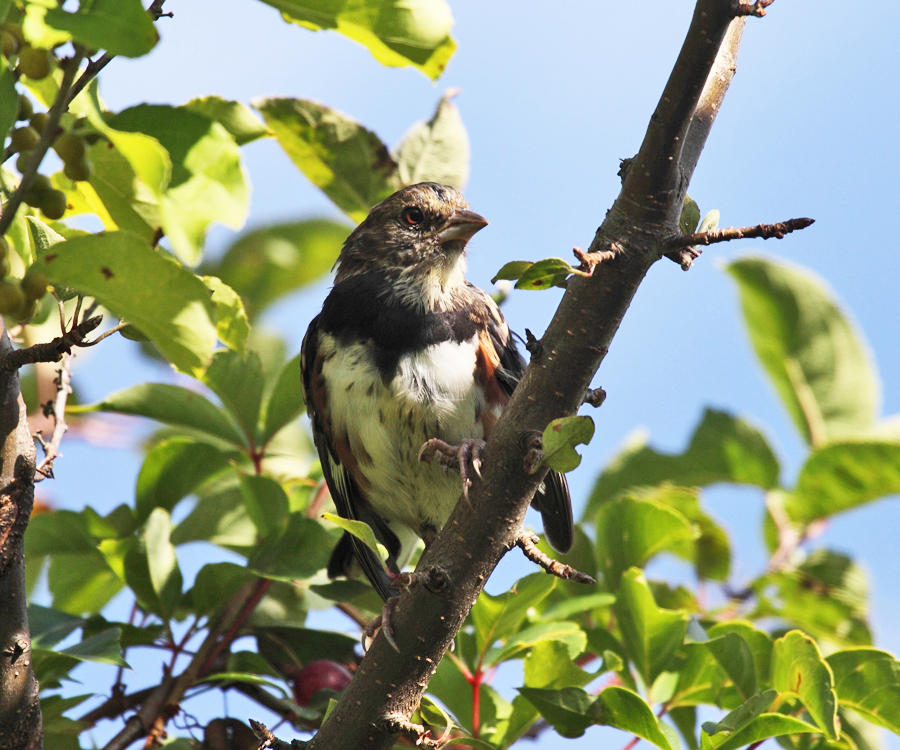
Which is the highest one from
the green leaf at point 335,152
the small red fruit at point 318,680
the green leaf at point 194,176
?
the green leaf at point 335,152

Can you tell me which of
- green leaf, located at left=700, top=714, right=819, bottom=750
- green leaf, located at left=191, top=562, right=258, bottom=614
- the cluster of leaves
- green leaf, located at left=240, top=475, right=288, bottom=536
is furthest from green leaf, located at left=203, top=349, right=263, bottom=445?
green leaf, located at left=700, top=714, right=819, bottom=750

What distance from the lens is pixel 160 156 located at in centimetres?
133

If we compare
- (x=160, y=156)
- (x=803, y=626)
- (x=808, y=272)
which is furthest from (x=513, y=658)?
(x=160, y=156)

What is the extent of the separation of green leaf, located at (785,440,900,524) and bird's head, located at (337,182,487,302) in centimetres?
136

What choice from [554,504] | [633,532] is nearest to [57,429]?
[554,504]

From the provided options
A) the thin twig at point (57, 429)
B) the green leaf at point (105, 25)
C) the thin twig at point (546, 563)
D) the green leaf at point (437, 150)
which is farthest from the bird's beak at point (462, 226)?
the green leaf at point (105, 25)

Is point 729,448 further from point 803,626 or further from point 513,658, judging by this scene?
point 513,658

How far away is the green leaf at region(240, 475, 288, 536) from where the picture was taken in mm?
3004

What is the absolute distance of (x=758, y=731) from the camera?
2.27 meters

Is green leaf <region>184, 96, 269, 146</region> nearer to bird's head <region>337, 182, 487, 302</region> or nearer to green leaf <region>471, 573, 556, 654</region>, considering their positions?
green leaf <region>471, 573, 556, 654</region>

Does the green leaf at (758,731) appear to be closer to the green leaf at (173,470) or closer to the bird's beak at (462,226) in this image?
the green leaf at (173,470)

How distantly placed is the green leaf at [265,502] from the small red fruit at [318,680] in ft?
1.34

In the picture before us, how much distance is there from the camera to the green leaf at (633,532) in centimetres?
301

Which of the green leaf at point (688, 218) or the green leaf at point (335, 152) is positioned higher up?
the green leaf at point (335, 152)
